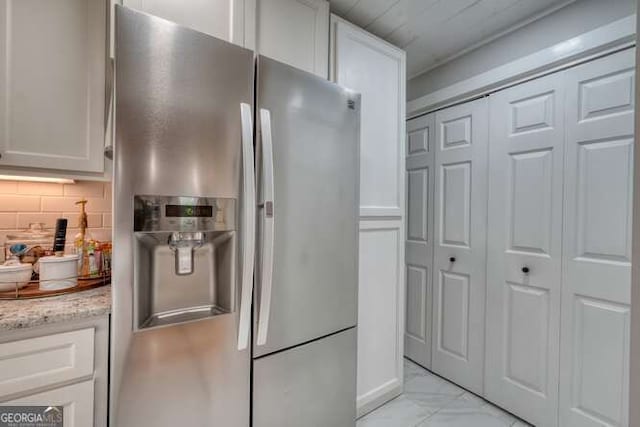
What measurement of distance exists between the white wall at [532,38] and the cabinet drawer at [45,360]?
2.56 metres

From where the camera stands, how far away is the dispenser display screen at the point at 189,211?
954 mm

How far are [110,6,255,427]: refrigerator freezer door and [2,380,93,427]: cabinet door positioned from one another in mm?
128

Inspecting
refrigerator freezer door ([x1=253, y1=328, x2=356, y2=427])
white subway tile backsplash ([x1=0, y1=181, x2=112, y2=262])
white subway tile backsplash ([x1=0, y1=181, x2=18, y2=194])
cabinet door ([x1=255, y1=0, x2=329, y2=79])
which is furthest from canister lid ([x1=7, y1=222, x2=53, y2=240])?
cabinet door ([x1=255, y1=0, x2=329, y2=79])

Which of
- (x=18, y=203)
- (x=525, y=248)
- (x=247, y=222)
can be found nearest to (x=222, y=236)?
(x=247, y=222)

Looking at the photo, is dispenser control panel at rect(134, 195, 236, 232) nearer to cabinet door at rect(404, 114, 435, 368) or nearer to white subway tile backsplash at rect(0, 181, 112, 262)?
white subway tile backsplash at rect(0, 181, 112, 262)

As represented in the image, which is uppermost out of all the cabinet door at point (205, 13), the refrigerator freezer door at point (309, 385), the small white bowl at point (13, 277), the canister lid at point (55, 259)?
the cabinet door at point (205, 13)

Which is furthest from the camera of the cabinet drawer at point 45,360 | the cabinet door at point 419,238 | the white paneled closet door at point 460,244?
the cabinet door at point 419,238

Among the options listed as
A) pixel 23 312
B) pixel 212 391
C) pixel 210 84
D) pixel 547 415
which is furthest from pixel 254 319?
pixel 547 415

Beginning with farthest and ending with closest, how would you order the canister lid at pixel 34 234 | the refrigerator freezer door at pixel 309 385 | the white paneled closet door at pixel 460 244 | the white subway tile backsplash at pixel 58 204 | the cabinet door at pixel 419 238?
the cabinet door at pixel 419 238
the white paneled closet door at pixel 460 244
the white subway tile backsplash at pixel 58 204
the canister lid at pixel 34 234
the refrigerator freezer door at pixel 309 385

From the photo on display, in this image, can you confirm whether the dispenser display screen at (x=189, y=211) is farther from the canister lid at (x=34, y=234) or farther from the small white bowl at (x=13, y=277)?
the canister lid at (x=34, y=234)

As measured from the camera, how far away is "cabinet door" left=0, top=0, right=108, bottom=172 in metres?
1.11

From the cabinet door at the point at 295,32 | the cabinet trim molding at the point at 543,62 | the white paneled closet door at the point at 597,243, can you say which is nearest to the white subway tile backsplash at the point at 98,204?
the cabinet door at the point at 295,32

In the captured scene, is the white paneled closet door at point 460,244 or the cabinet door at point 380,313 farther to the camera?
the white paneled closet door at point 460,244

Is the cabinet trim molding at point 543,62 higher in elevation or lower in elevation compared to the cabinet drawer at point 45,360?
higher
